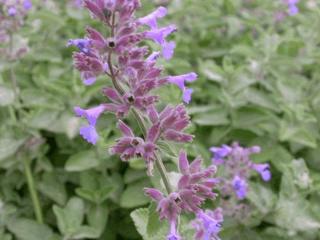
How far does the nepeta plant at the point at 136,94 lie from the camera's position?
185 centimetres

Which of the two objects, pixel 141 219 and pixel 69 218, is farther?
pixel 69 218

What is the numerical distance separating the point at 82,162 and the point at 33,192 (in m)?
0.38

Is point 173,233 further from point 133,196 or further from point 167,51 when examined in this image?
point 133,196

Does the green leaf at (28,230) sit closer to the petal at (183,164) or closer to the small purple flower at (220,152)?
the small purple flower at (220,152)

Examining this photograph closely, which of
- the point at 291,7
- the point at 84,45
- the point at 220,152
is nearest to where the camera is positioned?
the point at 84,45

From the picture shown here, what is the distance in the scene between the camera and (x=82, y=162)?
324 centimetres

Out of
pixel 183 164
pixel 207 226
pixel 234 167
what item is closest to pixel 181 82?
pixel 183 164

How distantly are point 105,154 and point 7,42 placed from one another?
1.11 metres

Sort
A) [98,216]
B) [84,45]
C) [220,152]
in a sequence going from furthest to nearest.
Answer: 1. [98,216]
2. [220,152]
3. [84,45]

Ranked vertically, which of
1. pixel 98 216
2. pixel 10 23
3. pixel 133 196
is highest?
pixel 10 23

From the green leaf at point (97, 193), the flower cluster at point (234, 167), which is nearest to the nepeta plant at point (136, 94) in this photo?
the flower cluster at point (234, 167)

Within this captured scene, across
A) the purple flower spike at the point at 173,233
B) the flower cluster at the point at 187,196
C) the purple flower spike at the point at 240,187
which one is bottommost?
the purple flower spike at the point at 240,187

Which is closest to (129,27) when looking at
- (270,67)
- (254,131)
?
(254,131)

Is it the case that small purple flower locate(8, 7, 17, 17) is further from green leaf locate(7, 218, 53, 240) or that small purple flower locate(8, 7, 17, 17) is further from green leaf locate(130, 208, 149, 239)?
green leaf locate(130, 208, 149, 239)
